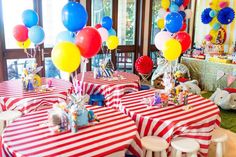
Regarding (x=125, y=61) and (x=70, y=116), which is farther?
(x=125, y=61)

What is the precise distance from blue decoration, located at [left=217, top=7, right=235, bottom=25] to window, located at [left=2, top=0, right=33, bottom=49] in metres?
4.72

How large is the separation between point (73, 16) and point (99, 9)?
405cm

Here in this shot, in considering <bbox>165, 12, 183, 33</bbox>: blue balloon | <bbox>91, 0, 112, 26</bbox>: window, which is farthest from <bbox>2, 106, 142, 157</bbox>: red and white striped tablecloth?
<bbox>91, 0, 112, 26</bbox>: window

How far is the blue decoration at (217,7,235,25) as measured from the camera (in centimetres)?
602

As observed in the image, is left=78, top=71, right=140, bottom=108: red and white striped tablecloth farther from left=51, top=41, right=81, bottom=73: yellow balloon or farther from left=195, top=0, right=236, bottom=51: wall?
left=195, top=0, right=236, bottom=51: wall

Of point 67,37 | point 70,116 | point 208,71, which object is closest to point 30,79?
point 67,37

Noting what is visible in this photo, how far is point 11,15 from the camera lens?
15.1 ft

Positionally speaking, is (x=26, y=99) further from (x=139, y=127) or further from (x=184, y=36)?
(x=184, y=36)

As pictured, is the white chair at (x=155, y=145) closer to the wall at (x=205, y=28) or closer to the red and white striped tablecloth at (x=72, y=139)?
the red and white striped tablecloth at (x=72, y=139)

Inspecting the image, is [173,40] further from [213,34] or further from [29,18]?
[213,34]

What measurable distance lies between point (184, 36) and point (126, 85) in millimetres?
1168

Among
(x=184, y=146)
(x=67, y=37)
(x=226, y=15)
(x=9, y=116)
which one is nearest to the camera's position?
(x=67, y=37)

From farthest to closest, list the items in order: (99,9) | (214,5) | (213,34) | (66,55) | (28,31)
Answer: (213,34) → (214,5) → (99,9) → (28,31) → (66,55)

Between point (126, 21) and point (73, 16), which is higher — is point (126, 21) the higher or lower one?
the higher one
